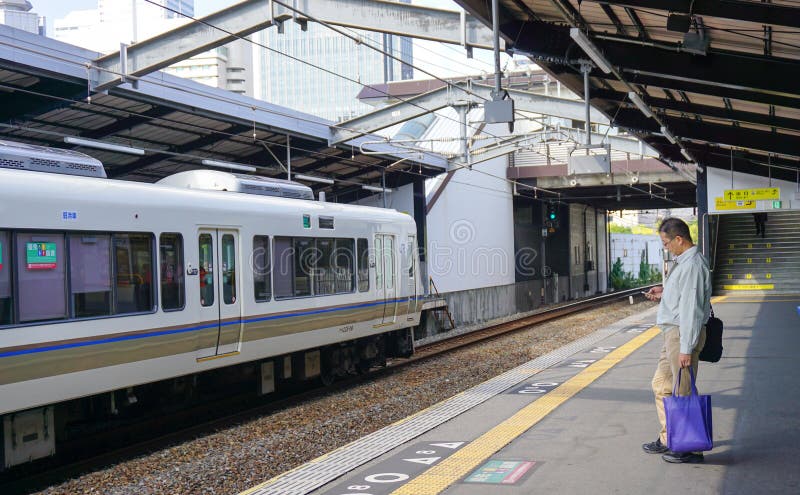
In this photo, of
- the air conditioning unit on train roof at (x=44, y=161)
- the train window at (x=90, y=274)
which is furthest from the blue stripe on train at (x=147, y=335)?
the air conditioning unit on train roof at (x=44, y=161)

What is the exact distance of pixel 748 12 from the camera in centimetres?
823

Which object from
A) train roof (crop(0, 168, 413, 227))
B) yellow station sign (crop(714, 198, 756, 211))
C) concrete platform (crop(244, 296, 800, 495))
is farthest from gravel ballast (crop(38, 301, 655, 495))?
yellow station sign (crop(714, 198, 756, 211))

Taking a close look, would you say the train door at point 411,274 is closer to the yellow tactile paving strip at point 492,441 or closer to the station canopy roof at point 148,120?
the station canopy roof at point 148,120

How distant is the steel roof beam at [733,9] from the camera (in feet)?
26.3

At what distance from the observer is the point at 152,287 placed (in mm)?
8820

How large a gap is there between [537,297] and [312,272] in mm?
26843

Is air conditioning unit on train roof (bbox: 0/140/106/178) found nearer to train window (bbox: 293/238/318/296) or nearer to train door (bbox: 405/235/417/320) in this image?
train window (bbox: 293/238/318/296)

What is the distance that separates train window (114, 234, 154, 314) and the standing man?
5.31 meters

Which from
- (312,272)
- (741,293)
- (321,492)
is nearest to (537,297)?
(741,293)

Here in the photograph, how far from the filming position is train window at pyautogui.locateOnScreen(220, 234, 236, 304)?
10.0 meters

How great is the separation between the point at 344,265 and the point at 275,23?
12.8 feet

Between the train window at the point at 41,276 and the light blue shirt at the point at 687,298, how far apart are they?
17.5ft

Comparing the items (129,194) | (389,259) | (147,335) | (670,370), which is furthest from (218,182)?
A: (670,370)

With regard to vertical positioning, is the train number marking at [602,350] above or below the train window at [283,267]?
below
